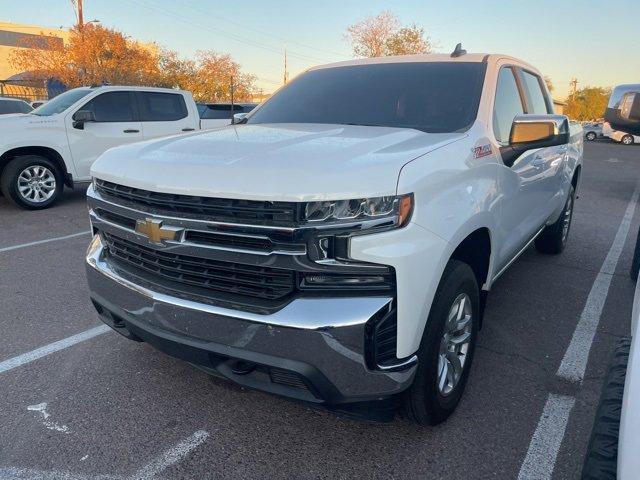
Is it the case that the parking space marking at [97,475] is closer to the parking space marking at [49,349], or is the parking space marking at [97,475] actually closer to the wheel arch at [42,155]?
the parking space marking at [49,349]

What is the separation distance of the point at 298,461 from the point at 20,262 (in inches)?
164

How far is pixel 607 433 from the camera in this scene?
58.3 inches

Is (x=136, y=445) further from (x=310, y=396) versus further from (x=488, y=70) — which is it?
(x=488, y=70)

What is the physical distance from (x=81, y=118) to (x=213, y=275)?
6.96 meters

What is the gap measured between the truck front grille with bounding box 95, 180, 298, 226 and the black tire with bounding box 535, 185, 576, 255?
4125 millimetres

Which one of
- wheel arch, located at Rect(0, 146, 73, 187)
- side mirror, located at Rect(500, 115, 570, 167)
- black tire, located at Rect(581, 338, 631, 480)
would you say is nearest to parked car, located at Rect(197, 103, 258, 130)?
wheel arch, located at Rect(0, 146, 73, 187)

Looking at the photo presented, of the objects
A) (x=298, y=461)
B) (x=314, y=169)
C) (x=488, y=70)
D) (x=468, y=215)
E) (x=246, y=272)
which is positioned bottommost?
(x=298, y=461)

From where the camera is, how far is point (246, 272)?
214 cm

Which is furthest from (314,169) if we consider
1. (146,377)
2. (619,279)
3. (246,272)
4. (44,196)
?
(44,196)

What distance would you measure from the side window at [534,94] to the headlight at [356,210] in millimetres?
2709

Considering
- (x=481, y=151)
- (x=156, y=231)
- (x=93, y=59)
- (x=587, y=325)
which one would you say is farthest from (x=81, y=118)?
(x=93, y=59)

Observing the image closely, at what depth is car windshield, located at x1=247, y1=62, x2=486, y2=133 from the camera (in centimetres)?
320

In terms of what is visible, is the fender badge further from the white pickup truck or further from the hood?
the hood

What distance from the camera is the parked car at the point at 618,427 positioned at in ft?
3.80
